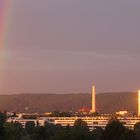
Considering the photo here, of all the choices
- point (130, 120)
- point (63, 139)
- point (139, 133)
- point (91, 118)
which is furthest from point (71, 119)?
point (63, 139)

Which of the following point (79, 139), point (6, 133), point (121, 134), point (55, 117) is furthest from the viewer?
point (55, 117)

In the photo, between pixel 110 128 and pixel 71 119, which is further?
pixel 71 119

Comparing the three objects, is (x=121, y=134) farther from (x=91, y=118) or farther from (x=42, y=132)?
(x=91, y=118)

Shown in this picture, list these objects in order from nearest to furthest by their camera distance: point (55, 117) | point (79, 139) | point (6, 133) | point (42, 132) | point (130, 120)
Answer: point (79, 139) → point (6, 133) → point (42, 132) → point (130, 120) → point (55, 117)

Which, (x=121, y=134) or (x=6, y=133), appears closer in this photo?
(x=121, y=134)

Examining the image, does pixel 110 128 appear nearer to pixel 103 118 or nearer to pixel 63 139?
pixel 63 139

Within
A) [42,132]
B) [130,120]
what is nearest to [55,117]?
[130,120]

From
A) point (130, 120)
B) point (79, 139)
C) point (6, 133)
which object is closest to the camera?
point (79, 139)

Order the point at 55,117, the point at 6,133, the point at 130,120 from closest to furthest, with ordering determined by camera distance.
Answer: the point at 6,133
the point at 130,120
the point at 55,117
